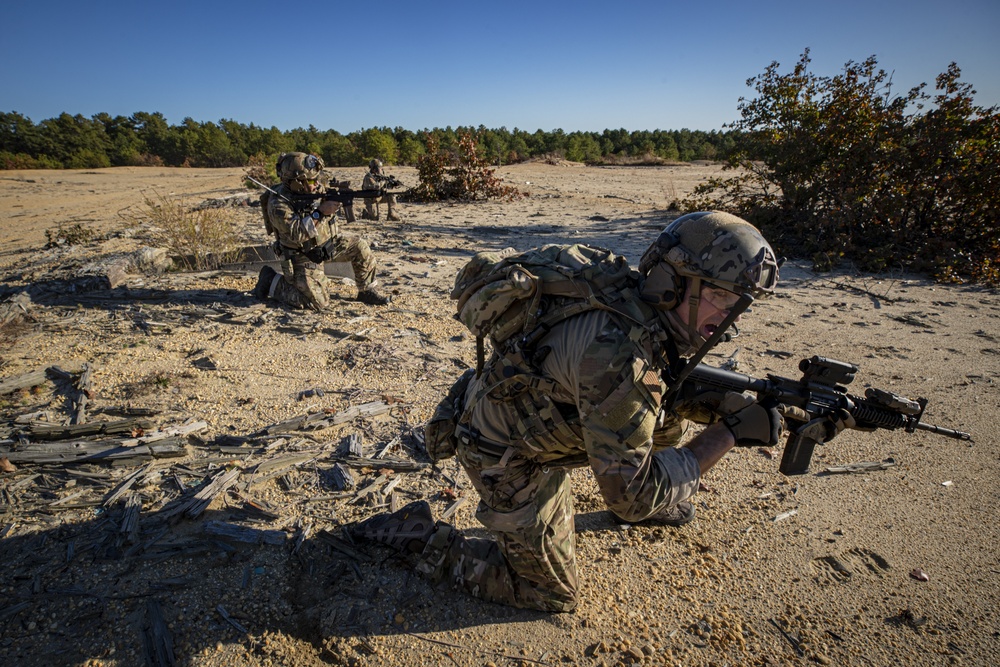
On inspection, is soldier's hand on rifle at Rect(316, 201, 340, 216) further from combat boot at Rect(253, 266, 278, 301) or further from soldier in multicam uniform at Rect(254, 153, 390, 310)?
combat boot at Rect(253, 266, 278, 301)

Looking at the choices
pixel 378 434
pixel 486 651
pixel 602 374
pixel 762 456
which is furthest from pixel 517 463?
pixel 762 456

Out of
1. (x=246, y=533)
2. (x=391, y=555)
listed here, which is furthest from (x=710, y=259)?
(x=246, y=533)

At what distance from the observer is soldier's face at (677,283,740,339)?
1950 millimetres

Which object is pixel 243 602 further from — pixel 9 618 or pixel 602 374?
pixel 602 374

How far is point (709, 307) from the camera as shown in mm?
1974

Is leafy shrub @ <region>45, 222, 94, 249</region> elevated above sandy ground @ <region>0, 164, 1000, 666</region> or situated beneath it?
elevated above

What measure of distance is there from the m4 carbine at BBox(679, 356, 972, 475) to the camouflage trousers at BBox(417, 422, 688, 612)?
855 mm

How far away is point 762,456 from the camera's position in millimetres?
3648

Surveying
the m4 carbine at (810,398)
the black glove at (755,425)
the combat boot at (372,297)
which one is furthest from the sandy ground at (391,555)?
the black glove at (755,425)

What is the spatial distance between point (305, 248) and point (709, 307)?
5.31 meters

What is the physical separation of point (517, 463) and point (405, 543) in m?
0.89

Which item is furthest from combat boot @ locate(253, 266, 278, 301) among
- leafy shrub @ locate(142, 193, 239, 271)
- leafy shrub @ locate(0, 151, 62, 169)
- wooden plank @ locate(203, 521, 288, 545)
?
leafy shrub @ locate(0, 151, 62, 169)

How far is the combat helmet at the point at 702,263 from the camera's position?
1.88m

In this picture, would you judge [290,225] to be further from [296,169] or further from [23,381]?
[23,381]
